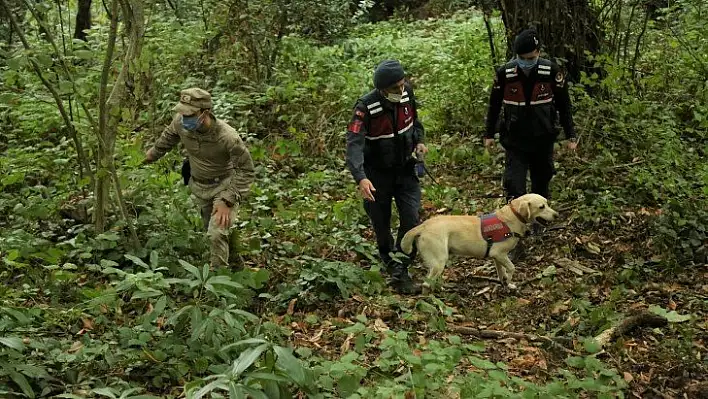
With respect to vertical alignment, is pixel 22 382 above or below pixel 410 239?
above

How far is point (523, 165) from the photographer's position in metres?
7.36

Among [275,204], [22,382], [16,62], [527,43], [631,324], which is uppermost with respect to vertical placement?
[527,43]

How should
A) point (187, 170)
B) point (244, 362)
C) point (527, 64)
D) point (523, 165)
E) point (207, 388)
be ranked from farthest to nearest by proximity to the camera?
point (523, 165) → point (527, 64) → point (187, 170) → point (244, 362) → point (207, 388)

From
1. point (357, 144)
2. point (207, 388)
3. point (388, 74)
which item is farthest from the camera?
point (357, 144)

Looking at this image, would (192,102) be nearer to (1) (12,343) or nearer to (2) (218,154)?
(2) (218,154)

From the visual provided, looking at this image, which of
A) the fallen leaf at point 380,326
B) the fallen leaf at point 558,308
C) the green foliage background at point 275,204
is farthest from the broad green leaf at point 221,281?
the fallen leaf at point 558,308

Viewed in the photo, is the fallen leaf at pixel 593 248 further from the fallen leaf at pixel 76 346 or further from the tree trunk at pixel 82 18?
the tree trunk at pixel 82 18

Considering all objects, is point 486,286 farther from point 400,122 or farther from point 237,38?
point 237,38

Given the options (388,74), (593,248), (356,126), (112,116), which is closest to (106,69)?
(112,116)

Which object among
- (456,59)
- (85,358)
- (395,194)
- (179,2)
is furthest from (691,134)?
(179,2)

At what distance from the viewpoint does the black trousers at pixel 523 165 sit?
7.32 metres

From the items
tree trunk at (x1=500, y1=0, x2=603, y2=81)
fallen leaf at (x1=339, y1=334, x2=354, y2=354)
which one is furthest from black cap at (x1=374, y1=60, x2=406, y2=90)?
tree trunk at (x1=500, y1=0, x2=603, y2=81)

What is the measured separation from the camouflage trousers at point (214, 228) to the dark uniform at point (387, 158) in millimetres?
1277

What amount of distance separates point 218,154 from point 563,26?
5.43 metres
